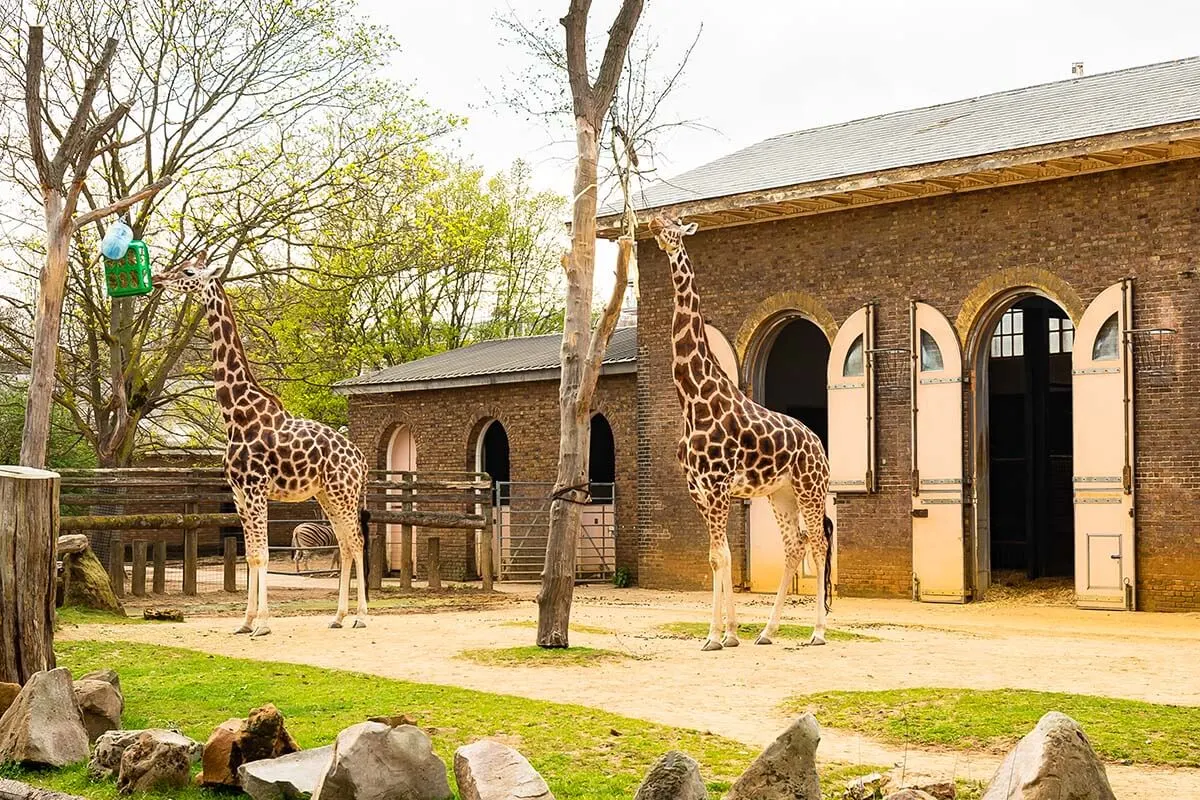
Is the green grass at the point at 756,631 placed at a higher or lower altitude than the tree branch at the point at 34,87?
lower

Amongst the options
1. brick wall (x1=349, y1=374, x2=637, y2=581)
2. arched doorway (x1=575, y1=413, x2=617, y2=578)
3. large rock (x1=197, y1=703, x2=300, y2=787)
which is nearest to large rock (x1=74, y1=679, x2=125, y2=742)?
large rock (x1=197, y1=703, x2=300, y2=787)

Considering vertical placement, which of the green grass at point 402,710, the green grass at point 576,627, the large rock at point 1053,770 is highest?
the large rock at point 1053,770

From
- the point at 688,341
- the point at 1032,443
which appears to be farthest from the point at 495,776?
the point at 1032,443

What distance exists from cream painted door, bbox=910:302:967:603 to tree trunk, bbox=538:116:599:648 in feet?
24.2

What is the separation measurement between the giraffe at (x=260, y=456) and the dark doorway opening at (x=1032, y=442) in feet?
37.0

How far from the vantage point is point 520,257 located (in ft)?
132

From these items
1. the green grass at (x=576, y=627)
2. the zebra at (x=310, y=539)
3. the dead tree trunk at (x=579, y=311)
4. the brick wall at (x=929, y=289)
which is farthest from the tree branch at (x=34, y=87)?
the zebra at (x=310, y=539)

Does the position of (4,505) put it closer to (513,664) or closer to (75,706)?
(75,706)

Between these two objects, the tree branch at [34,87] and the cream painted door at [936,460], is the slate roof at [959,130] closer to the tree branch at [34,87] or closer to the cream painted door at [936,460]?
the cream painted door at [936,460]

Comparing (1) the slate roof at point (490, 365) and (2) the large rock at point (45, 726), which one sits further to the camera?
(1) the slate roof at point (490, 365)

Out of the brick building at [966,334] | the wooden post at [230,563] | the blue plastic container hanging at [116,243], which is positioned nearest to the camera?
the blue plastic container hanging at [116,243]

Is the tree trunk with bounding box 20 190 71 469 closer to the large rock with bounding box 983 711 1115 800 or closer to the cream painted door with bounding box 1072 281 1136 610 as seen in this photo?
the cream painted door with bounding box 1072 281 1136 610

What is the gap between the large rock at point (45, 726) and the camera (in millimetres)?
7039

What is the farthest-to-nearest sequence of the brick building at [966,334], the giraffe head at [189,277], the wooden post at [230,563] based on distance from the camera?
the wooden post at [230,563], the brick building at [966,334], the giraffe head at [189,277]
